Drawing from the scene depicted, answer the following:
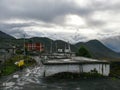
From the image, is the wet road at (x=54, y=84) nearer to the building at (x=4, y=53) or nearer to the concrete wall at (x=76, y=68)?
the concrete wall at (x=76, y=68)

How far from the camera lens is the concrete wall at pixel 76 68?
1558 inches

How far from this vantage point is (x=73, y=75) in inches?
1572

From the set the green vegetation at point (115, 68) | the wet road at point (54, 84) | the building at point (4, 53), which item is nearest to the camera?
the wet road at point (54, 84)

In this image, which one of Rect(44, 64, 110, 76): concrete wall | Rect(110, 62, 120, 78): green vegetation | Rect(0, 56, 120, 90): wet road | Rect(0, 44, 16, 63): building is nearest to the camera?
Rect(0, 56, 120, 90): wet road

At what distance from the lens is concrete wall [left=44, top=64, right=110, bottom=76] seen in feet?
130

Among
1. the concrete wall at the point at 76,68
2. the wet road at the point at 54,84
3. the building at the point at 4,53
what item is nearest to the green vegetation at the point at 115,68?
the concrete wall at the point at 76,68

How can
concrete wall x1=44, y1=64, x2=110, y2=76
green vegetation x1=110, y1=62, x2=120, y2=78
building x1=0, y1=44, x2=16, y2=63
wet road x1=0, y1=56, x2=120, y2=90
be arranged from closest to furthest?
wet road x1=0, y1=56, x2=120, y2=90 < concrete wall x1=44, y1=64, x2=110, y2=76 < green vegetation x1=110, y1=62, x2=120, y2=78 < building x1=0, y1=44, x2=16, y2=63

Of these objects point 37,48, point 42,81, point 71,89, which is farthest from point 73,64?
point 37,48

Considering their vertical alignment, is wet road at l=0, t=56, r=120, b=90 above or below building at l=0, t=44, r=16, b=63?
below

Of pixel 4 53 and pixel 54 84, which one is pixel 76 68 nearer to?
pixel 54 84

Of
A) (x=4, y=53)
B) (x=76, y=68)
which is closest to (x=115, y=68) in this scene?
(x=76, y=68)

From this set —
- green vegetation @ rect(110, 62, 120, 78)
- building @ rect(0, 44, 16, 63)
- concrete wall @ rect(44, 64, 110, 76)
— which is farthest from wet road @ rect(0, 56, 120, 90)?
building @ rect(0, 44, 16, 63)

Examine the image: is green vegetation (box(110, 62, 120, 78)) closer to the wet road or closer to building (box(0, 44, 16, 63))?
the wet road

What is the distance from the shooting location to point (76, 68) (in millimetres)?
40500
